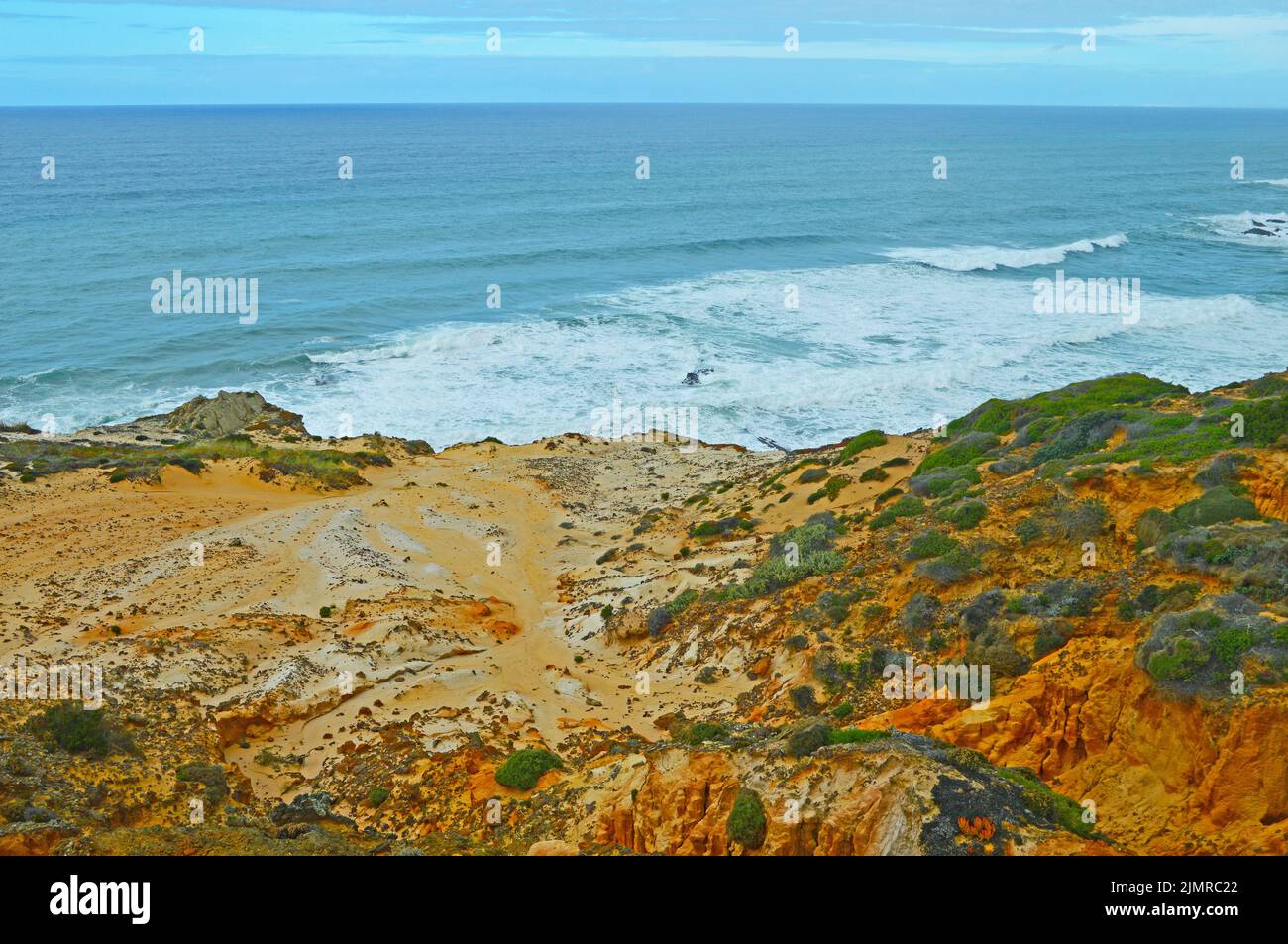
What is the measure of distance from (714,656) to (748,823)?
7459mm

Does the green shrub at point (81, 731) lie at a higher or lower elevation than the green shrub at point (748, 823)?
lower

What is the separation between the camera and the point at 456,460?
34688 millimetres

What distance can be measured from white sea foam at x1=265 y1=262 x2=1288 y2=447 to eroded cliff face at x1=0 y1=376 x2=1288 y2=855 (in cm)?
1462

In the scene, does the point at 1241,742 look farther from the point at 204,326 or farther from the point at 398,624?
the point at 204,326

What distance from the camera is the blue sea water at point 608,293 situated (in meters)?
43.5

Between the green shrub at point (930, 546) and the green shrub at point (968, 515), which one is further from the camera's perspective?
the green shrub at point (968, 515)

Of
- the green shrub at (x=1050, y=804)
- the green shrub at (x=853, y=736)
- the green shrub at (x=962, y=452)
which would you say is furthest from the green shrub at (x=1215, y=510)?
the green shrub at (x=962, y=452)

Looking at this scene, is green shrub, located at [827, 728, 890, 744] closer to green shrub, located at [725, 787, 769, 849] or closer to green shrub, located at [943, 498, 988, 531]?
green shrub, located at [725, 787, 769, 849]

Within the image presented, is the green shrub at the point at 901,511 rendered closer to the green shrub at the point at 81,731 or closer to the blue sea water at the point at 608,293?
the green shrub at the point at 81,731

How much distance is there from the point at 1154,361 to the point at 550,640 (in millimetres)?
38268

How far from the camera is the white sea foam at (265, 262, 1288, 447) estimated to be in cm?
4175

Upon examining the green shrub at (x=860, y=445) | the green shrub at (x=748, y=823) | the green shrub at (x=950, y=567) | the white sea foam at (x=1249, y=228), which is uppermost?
the white sea foam at (x=1249, y=228)

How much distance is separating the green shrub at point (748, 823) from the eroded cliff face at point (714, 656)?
3 cm
